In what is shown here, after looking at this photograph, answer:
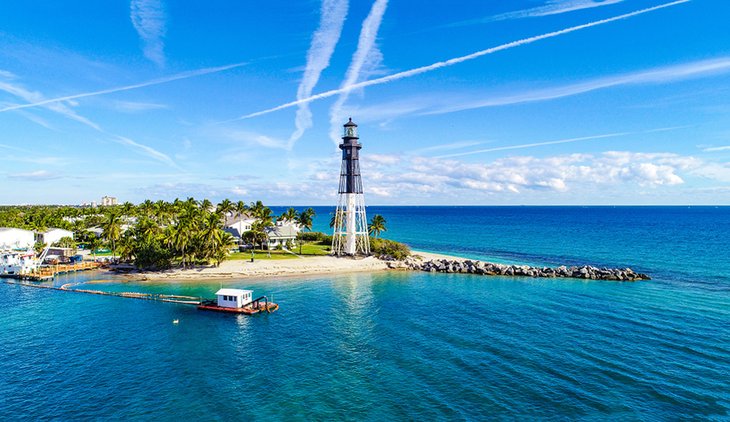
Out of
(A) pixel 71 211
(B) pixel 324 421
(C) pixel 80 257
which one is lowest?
(B) pixel 324 421

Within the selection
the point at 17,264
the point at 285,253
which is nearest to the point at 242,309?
the point at 285,253

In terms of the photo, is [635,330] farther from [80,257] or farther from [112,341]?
[80,257]

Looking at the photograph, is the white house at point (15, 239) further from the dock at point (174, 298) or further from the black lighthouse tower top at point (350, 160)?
the black lighthouse tower top at point (350, 160)

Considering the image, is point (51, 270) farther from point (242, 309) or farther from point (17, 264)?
point (242, 309)

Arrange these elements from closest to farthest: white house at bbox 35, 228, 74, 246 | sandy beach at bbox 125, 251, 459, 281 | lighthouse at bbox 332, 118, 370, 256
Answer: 1. sandy beach at bbox 125, 251, 459, 281
2. lighthouse at bbox 332, 118, 370, 256
3. white house at bbox 35, 228, 74, 246

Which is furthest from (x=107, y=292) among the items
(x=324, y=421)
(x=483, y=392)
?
(x=483, y=392)

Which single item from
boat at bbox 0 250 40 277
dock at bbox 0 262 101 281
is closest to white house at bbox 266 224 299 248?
dock at bbox 0 262 101 281

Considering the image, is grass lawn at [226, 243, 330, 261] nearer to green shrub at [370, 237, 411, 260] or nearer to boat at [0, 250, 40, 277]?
green shrub at [370, 237, 411, 260]

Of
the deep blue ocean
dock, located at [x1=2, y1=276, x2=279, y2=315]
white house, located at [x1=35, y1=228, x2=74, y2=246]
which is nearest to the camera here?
the deep blue ocean
